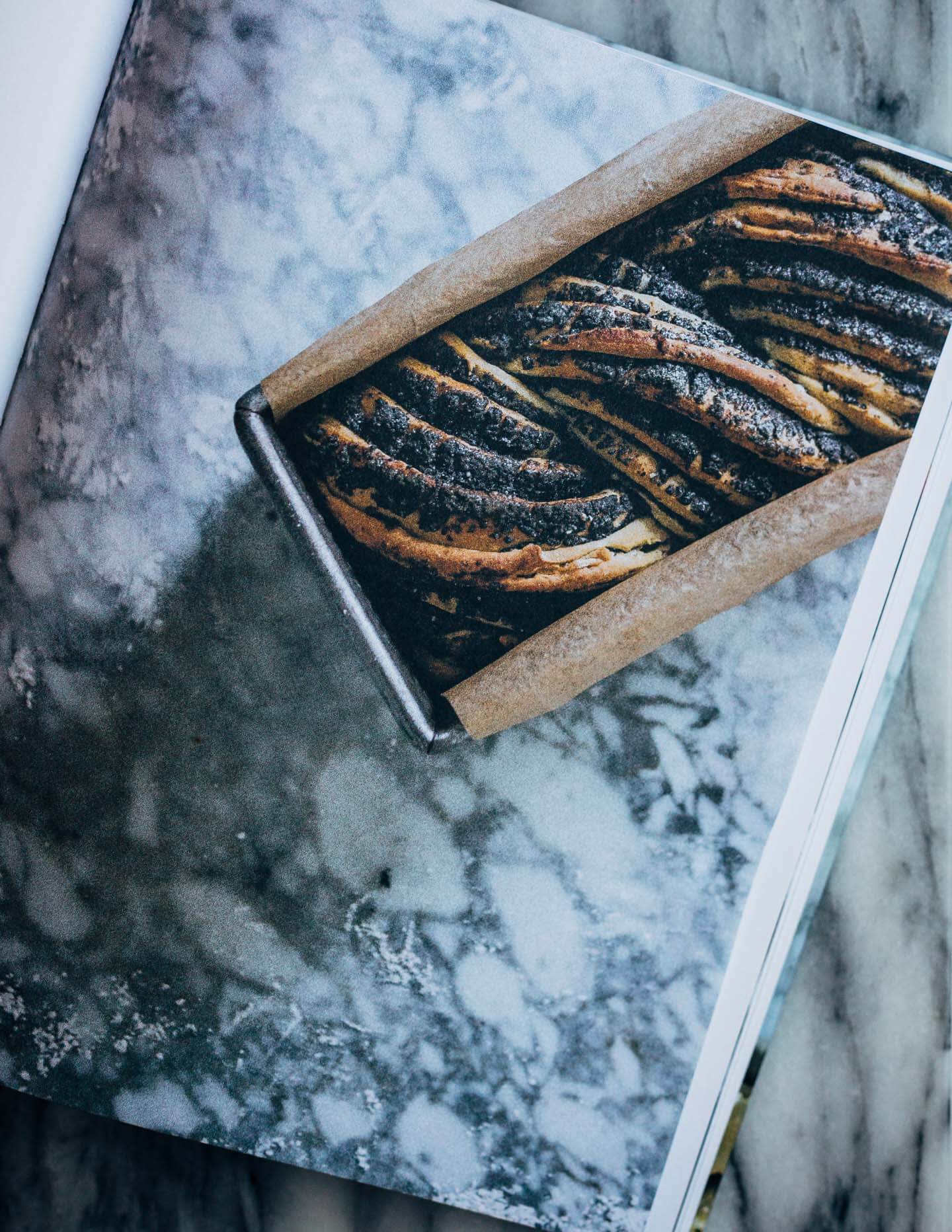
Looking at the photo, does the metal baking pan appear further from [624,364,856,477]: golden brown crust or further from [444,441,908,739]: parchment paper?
[624,364,856,477]: golden brown crust

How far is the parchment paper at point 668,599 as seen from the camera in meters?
0.39

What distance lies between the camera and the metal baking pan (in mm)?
389

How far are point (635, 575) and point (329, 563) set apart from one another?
0.50ft

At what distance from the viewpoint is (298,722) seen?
392 millimetres

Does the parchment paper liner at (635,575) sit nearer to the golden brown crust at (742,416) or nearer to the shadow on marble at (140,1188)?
the golden brown crust at (742,416)

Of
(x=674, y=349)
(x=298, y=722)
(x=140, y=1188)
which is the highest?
(x=674, y=349)

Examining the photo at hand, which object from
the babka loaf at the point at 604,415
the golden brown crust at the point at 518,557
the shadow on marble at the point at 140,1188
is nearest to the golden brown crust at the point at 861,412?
the babka loaf at the point at 604,415

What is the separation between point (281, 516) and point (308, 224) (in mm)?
148

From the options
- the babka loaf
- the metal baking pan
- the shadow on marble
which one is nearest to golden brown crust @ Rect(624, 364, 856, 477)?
the babka loaf

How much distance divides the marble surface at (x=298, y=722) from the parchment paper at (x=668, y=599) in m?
0.01

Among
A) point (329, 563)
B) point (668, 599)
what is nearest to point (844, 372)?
point (668, 599)

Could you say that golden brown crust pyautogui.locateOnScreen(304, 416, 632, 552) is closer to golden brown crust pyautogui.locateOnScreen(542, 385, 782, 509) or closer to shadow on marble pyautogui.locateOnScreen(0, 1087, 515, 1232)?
golden brown crust pyautogui.locateOnScreen(542, 385, 782, 509)

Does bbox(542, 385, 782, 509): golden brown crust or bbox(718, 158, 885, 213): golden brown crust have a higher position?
bbox(718, 158, 885, 213): golden brown crust

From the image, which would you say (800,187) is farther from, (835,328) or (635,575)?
(635,575)
